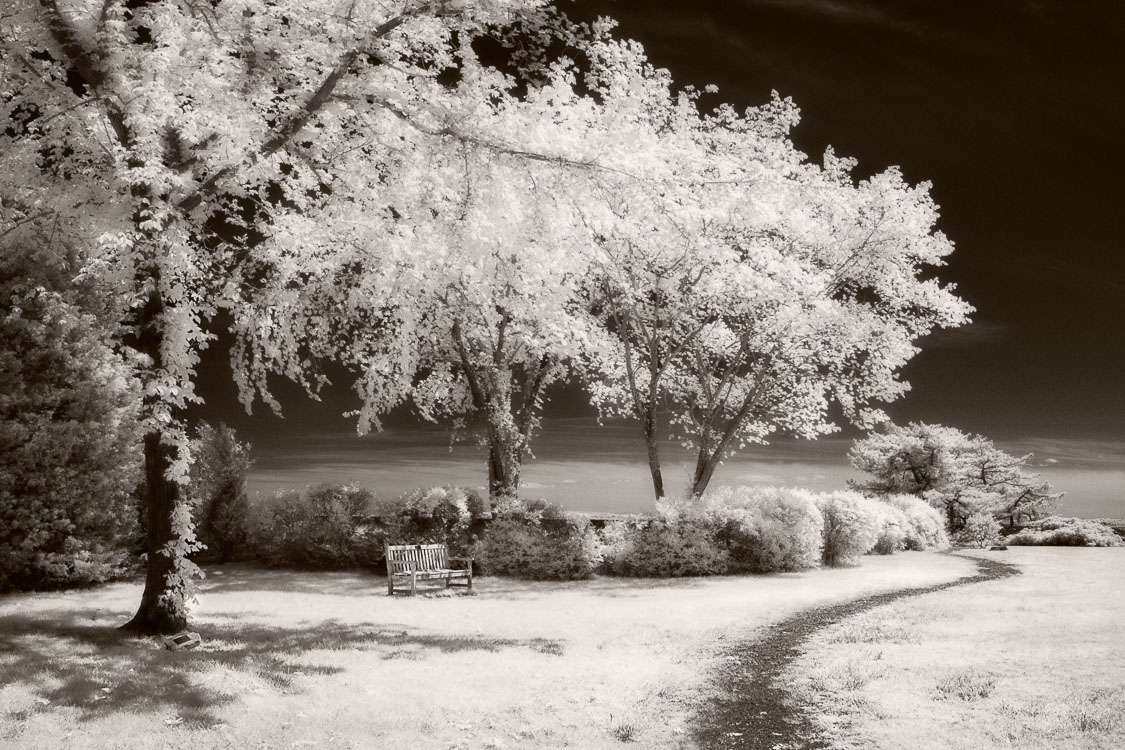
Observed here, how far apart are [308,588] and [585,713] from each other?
38.6 ft

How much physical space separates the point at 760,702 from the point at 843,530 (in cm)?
1559

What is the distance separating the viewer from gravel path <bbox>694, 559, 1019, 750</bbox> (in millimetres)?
6906

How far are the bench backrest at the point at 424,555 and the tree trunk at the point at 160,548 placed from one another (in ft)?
21.2

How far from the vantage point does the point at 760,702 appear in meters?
8.07

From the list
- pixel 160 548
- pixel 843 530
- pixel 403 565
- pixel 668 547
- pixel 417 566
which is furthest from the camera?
pixel 843 530

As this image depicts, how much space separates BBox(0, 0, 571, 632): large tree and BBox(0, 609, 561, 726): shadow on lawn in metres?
0.90

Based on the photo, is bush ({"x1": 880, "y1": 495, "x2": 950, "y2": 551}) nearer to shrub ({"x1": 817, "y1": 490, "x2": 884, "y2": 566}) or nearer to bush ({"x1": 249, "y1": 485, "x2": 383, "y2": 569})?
shrub ({"x1": 817, "y1": 490, "x2": 884, "y2": 566})

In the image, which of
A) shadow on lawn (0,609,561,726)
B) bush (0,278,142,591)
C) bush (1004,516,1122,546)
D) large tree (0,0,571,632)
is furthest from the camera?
bush (1004,516,1122,546)

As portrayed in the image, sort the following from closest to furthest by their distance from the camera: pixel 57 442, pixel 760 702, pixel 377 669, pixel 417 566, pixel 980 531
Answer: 1. pixel 760 702
2. pixel 377 669
3. pixel 57 442
4. pixel 417 566
5. pixel 980 531

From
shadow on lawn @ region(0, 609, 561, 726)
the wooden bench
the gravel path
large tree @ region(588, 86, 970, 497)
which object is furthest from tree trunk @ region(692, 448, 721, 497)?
shadow on lawn @ region(0, 609, 561, 726)

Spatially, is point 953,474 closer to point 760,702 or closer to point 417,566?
point 417,566

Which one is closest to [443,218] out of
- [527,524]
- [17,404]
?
[17,404]

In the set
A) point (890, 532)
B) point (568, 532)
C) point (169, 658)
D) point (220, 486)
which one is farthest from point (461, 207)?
point (890, 532)

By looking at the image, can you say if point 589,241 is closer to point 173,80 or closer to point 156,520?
point 173,80
